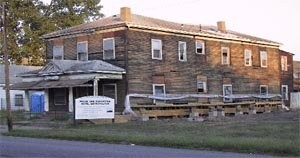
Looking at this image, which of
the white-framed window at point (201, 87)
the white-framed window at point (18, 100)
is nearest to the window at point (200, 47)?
the white-framed window at point (201, 87)

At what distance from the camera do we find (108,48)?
1458 inches

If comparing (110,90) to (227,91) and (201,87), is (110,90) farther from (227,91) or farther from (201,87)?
(227,91)

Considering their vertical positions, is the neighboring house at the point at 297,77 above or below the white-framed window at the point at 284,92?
above

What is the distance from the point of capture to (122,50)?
1416 inches

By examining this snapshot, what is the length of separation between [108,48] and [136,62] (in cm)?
229

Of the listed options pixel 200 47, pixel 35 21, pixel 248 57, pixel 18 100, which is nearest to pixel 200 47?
pixel 200 47

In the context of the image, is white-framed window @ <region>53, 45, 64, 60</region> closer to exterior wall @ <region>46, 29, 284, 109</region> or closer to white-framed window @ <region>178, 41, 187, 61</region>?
exterior wall @ <region>46, 29, 284, 109</region>

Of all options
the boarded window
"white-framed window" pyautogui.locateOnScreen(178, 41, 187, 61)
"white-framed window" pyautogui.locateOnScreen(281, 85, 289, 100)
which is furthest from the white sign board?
"white-framed window" pyautogui.locateOnScreen(281, 85, 289, 100)

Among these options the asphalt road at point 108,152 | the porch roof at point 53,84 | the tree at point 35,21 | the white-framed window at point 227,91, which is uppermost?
the tree at point 35,21

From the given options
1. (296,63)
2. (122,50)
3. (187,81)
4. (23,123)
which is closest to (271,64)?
(187,81)

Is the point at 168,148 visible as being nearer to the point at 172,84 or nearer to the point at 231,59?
→ the point at 172,84

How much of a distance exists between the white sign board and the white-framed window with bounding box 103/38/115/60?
6494 mm

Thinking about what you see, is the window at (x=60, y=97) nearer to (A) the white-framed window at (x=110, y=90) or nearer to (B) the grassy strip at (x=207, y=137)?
(A) the white-framed window at (x=110, y=90)

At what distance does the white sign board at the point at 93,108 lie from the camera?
29806 mm
